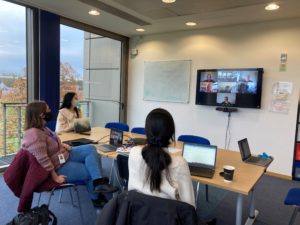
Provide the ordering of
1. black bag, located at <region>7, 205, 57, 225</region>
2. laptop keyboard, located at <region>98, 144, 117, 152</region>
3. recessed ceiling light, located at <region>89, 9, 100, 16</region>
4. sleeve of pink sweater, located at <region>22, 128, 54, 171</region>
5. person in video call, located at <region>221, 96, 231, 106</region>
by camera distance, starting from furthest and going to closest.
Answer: person in video call, located at <region>221, 96, 231, 106</region>, recessed ceiling light, located at <region>89, 9, 100, 16</region>, laptop keyboard, located at <region>98, 144, 117, 152</region>, sleeve of pink sweater, located at <region>22, 128, 54, 171</region>, black bag, located at <region>7, 205, 57, 225</region>

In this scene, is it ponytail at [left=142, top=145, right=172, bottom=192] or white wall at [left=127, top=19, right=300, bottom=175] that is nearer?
ponytail at [left=142, top=145, right=172, bottom=192]

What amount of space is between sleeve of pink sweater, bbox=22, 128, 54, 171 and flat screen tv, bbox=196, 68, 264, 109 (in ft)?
10.6

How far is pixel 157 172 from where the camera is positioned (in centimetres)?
130

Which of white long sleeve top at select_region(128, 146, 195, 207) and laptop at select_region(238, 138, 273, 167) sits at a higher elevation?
white long sleeve top at select_region(128, 146, 195, 207)

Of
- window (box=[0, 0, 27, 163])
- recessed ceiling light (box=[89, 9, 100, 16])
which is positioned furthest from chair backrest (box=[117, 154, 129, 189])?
recessed ceiling light (box=[89, 9, 100, 16])

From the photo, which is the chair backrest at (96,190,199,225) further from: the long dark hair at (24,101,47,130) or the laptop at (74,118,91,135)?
the laptop at (74,118,91,135)

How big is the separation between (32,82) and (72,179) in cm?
224

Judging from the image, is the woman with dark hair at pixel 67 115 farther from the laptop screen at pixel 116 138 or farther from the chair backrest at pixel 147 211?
the chair backrest at pixel 147 211

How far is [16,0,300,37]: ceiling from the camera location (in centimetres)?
328

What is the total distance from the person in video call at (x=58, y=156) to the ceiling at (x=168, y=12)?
1910 millimetres

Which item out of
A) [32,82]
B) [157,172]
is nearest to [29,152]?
[157,172]

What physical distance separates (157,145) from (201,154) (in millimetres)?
891

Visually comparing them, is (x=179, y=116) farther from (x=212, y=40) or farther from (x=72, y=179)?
(x=72, y=179)

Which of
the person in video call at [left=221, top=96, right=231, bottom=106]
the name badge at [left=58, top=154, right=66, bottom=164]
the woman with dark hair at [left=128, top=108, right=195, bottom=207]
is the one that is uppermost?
the person in video call at [left=221, top=96, right=231, bottom=106]
